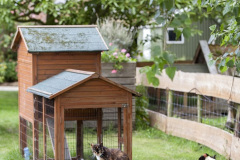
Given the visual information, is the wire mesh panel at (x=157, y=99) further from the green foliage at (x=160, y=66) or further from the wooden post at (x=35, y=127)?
the green foliage at (x=160, y=66)

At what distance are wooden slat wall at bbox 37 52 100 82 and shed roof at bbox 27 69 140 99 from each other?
176mm

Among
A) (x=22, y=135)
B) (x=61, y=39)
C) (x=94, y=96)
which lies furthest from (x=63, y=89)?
(x=22, y=135)

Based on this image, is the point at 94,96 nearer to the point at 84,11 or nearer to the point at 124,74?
the point at 124,74

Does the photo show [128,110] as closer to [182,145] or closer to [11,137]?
[182,145]

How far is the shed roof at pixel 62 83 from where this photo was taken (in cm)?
528

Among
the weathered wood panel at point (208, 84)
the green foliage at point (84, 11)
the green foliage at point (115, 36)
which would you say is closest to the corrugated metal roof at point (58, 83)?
the weathered wood panel at point (208, 84)

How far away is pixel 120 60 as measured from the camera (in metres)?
9.32

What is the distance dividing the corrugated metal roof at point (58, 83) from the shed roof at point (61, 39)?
42 cm

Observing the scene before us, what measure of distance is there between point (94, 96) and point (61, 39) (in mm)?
1596

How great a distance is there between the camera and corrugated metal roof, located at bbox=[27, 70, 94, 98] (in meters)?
5.37

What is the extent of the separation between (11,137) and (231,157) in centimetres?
436

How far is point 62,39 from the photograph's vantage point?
6676 mm

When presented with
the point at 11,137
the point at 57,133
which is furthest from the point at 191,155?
the point at 11,137

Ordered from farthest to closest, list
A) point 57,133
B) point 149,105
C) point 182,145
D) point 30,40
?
1. point 149,105
2. point 182,145
3. point 30,40
4. point 57,133
